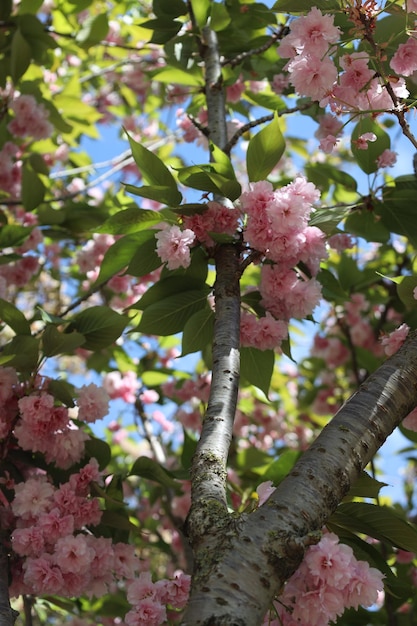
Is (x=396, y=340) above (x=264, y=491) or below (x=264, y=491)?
above

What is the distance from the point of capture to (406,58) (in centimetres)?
162

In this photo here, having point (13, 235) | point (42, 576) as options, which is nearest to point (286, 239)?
point (42, 576)

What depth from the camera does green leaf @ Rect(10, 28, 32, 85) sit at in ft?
8.50

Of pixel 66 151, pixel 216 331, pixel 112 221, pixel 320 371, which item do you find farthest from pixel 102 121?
pixel 216 331

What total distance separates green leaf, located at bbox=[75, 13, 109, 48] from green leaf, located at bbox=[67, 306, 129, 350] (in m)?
1.70

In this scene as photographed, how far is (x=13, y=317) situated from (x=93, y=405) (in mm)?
336

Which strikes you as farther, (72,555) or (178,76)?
(178,76)

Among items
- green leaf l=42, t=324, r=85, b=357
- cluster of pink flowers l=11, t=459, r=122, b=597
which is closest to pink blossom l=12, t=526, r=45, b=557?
cluster of pink flowers l=11, t=459, r=122, b=597

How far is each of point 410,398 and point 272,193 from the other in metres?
0.61

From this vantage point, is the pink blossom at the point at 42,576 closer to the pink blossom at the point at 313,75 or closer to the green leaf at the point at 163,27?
the pink blossom at the point at 313,75

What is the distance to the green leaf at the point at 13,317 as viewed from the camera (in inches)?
71.2

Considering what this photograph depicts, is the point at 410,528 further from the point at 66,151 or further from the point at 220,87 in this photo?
the point at 66,151

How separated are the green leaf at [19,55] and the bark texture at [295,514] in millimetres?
2015

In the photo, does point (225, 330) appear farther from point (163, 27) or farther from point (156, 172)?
point (163, 27)
